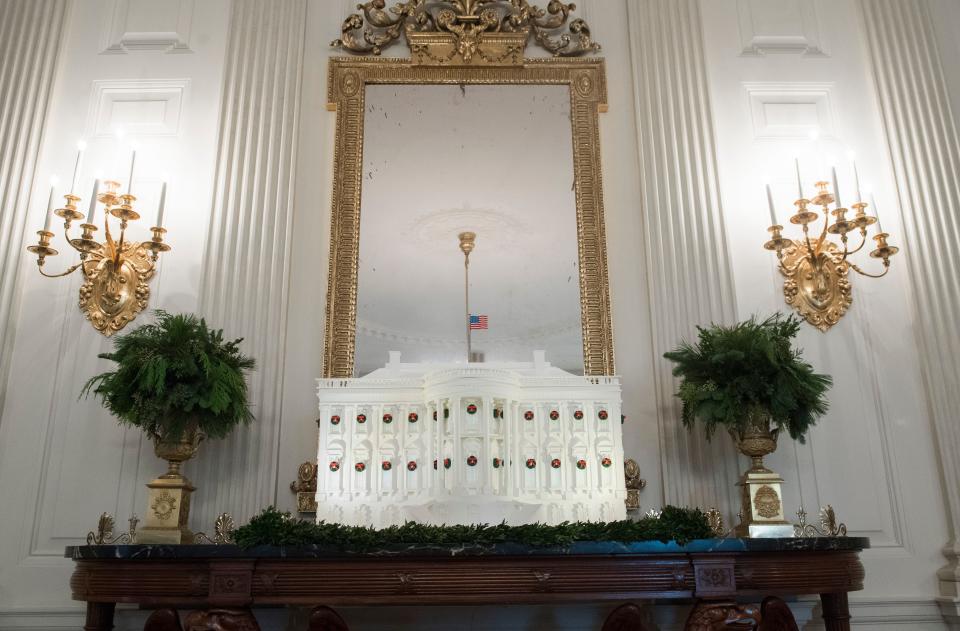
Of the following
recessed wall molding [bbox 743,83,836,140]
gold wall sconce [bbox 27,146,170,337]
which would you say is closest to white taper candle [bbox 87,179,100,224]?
gold wall sconce [bbox 27,146,170,337]

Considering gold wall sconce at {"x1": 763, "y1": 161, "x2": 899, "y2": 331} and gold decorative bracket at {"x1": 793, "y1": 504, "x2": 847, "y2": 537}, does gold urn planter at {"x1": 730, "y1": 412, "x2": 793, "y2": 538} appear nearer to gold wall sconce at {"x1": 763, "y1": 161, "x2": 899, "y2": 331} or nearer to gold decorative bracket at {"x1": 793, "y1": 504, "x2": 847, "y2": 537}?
gold decorative bracket at {"x1": 793, "y1": 504, "x2": 847, "y2": 537}

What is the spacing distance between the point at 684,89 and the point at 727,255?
106 centimetres

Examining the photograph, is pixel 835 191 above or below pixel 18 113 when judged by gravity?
below

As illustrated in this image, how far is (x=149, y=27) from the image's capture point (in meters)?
4.77

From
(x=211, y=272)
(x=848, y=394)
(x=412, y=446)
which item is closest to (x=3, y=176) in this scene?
(x=211, y=272)

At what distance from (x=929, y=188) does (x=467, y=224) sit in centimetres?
258

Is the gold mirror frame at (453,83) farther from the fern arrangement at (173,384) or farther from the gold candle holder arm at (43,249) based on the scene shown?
the gold candle holder arm at (43,249)

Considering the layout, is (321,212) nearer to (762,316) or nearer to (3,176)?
(3,176)

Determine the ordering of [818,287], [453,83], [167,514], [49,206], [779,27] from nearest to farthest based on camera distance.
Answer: [167,514], [49,206], [818,287], [453,83], [779,27]

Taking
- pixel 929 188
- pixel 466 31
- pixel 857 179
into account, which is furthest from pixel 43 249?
pixel 929 188

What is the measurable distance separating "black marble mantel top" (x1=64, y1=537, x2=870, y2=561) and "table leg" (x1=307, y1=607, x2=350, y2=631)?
0.66 ft

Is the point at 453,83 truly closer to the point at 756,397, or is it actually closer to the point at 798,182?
the point at 798,182

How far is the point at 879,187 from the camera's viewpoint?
451cm

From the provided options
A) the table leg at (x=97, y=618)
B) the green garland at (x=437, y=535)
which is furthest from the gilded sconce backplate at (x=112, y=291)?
the green garland at (x=437, y=535)
